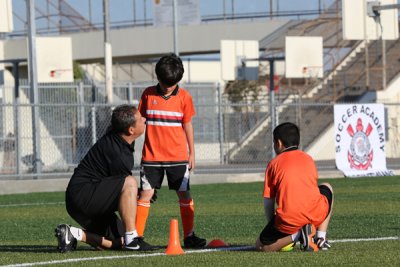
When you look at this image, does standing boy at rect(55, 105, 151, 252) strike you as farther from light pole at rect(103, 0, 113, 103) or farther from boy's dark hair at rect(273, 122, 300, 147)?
light pole at rect(103, 0, 113, 103)

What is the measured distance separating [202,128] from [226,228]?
22131mm

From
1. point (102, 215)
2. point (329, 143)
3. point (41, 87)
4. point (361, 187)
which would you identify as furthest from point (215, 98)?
point (102, 215)

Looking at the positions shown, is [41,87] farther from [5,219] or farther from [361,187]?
[5,219]

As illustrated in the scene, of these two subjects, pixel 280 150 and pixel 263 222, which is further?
pixel 263 222

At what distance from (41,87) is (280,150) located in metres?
24.0

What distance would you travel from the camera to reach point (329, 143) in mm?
37312

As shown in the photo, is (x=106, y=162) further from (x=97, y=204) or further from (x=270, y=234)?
(x=270, y=234)

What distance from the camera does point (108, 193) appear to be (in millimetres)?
10570

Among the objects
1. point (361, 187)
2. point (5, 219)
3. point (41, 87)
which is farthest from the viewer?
point (41, 87)

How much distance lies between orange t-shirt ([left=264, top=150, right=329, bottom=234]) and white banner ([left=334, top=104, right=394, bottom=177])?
1489 centimetres

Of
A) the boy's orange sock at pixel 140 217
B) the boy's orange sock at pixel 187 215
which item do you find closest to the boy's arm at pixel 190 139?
the boy's orange sock at pixel 187 215

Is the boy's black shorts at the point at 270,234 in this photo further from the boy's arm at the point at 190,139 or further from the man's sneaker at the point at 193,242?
the boy's arm at the point at 190,139

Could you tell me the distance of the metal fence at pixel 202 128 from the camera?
3117cm

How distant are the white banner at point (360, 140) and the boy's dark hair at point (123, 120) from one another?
48.3 ft
